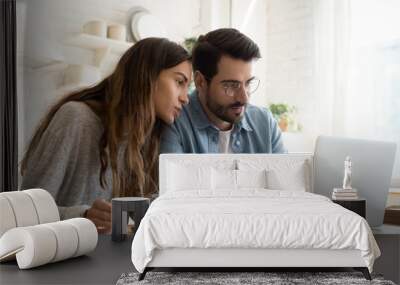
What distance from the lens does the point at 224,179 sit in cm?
538

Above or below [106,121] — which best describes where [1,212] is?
below

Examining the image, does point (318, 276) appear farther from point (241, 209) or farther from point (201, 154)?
point (201, 154)

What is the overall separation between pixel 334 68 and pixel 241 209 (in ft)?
8.05

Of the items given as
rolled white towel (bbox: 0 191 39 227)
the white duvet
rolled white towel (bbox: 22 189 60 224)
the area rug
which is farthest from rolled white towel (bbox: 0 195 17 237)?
the white duvet

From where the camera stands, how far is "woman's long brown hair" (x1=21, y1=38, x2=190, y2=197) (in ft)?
19.6

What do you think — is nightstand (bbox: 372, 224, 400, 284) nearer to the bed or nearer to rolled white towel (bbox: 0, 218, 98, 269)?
the bed

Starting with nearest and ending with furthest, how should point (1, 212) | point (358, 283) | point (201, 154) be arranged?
point (358, 283) → point (1, 212) → point (201, 154)

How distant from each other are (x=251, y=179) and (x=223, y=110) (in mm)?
925

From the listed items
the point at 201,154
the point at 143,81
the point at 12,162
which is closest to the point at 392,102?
the point at 201,154

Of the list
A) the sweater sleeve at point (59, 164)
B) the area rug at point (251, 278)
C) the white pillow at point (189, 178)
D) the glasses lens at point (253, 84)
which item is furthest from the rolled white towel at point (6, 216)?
the glasses lens at point (253, 84)

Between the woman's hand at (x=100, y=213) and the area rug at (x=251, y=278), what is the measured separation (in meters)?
1.75

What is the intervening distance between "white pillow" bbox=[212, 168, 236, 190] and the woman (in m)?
0.83

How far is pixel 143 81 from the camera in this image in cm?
599

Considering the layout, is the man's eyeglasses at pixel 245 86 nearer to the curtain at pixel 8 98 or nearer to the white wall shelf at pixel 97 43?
the white wall shelf at pixel 97 43
